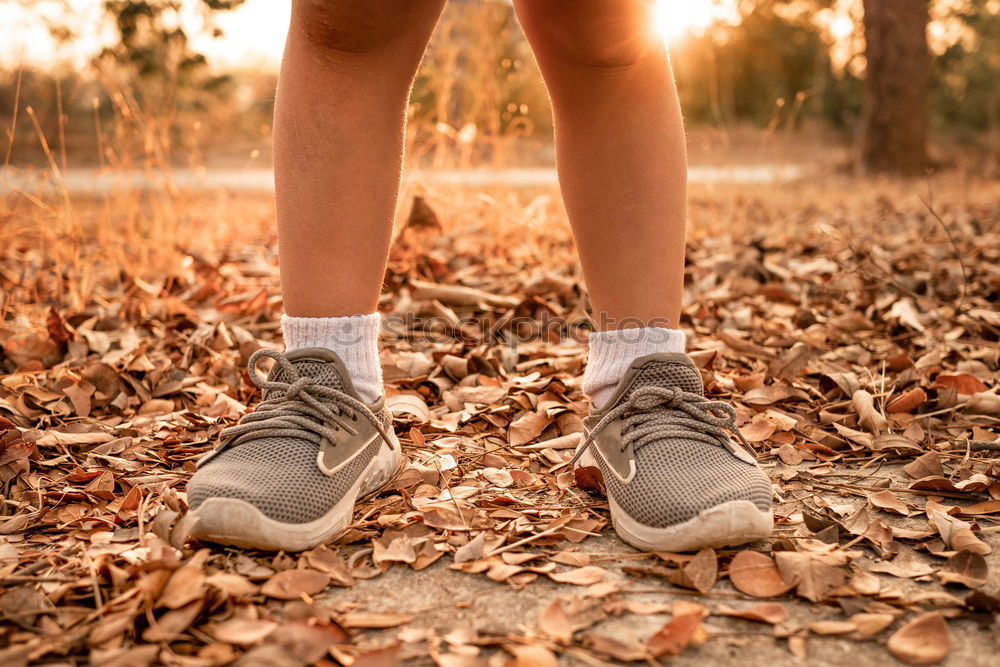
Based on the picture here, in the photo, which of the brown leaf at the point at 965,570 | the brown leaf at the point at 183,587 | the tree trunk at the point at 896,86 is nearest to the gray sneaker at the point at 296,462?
the brown leaf at the point at 183,587

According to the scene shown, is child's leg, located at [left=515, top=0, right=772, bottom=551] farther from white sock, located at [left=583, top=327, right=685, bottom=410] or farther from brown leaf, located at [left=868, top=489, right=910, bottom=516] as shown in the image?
brown leaf, located at [left=868, top=489, right=910, bottom=516]

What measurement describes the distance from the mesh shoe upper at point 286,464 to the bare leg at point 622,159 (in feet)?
1.54

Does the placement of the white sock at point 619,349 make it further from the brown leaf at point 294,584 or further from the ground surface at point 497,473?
the brown leaf at point 294,584

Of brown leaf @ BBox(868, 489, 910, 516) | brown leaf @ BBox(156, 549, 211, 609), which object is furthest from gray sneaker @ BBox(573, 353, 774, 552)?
brown leaf @ BBox(156, 549, 211, 609)

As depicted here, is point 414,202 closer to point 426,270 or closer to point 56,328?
point 426,270

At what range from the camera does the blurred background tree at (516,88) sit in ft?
9.68

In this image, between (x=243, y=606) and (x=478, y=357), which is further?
(x=478, y=357)

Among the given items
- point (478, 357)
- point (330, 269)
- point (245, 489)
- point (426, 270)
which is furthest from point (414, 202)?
point (245, 489)

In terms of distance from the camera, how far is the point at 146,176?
281cm

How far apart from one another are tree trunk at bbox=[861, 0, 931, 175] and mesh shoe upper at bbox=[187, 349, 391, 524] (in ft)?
21.5

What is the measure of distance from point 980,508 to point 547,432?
0.76 metres

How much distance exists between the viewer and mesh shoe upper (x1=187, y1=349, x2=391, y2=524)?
3.56 ft

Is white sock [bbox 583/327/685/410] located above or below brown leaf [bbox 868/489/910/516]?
above

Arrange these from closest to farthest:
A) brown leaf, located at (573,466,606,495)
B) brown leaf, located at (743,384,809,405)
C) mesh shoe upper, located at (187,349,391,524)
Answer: mesh shoe upper, located at (187,349,391,524)
brown leaf, located at (573,466,606,495)
brown leaf, located at (743,384,809,405)
